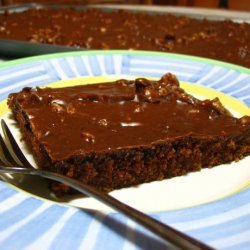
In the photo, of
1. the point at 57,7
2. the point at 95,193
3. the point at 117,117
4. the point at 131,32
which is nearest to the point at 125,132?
the point at 117,117

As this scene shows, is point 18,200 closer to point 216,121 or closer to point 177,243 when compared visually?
point 177,243

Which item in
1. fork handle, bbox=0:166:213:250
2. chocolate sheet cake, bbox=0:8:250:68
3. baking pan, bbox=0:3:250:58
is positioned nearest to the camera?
fork handle, bbox=0:166:213:250

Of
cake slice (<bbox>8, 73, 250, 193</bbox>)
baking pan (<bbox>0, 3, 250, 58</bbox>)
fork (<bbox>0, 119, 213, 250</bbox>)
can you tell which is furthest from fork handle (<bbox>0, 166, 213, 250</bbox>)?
baking pan (<bbox>0, 3, 250, 58</bbox>)

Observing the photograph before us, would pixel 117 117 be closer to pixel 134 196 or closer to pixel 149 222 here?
pixel 134 196

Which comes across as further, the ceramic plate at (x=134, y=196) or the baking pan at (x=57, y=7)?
the baking pan at (x=57, y=7)

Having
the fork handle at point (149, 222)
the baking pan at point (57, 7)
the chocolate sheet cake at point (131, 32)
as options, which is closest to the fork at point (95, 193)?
the fork handle at point (149, 222)

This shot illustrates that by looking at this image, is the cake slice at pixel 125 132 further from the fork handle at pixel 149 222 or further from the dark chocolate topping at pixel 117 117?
the fork handle at pixel 149 222

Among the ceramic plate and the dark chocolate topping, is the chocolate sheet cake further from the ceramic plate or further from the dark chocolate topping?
the dark chocolate topping
